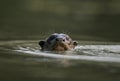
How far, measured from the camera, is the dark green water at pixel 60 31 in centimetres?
665

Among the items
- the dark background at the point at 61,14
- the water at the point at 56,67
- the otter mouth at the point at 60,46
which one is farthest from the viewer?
the dark background at the point at 61,14

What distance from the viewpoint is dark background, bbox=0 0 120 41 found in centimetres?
2100

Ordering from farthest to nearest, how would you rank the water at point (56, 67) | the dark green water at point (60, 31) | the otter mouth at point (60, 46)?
1. the otter mouth at point (60, 46)
2. the dark green water at point (60, 31)
3. the water at point (56, 67)

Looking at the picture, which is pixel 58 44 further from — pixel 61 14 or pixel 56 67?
pixel 61 14

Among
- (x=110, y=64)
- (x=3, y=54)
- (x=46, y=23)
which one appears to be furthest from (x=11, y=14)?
(x=110, y=64)

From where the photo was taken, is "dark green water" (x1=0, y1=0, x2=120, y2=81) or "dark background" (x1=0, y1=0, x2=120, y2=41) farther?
"dark background" (x1=0, y1=0, x2=120, y2=41)

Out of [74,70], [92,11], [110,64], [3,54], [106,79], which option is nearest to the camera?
[106,79]

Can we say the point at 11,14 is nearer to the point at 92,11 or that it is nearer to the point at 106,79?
Result: the point at 92,11

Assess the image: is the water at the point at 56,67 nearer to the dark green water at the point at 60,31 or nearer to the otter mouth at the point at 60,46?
the dark green water at the point at 60,31

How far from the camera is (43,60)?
8008mm

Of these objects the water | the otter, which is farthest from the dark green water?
the otter

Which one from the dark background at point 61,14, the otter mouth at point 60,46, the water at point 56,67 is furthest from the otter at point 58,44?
the dark background at point 61,14

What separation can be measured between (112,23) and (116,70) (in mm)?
15359

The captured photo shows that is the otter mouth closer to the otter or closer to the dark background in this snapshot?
the otter
